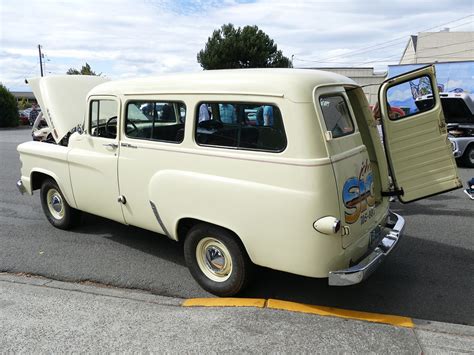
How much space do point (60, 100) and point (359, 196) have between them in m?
4.38

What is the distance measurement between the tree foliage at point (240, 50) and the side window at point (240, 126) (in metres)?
34.2

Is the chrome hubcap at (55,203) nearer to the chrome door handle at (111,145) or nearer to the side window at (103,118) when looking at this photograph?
the side window at (103,118)

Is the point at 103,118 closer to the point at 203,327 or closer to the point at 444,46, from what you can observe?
the point at 203,327

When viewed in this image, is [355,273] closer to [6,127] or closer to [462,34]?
[6,127]

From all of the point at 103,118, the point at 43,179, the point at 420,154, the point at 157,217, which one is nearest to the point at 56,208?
the point at 43,179

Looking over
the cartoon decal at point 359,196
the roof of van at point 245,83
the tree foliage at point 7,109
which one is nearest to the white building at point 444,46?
the tree foliage at point 7,109

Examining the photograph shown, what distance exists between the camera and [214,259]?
394 centimetres

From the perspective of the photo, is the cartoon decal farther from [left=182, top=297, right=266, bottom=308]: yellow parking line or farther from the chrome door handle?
the chrome door handle

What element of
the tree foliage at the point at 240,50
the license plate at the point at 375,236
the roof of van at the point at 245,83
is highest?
the tree foliage at the point at 240,50

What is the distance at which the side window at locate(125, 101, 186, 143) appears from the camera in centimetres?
396

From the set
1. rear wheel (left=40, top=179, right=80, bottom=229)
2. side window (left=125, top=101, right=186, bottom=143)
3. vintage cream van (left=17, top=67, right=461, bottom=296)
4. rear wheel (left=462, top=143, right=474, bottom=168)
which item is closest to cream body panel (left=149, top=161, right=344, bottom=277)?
vintage cream van (left=17, top=67, right=461, bottom=296)

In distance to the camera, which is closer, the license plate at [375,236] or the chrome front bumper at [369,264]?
the chrome front bumper at [369,264]

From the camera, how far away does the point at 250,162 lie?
3.39 metres

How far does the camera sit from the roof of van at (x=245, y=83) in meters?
3.28
